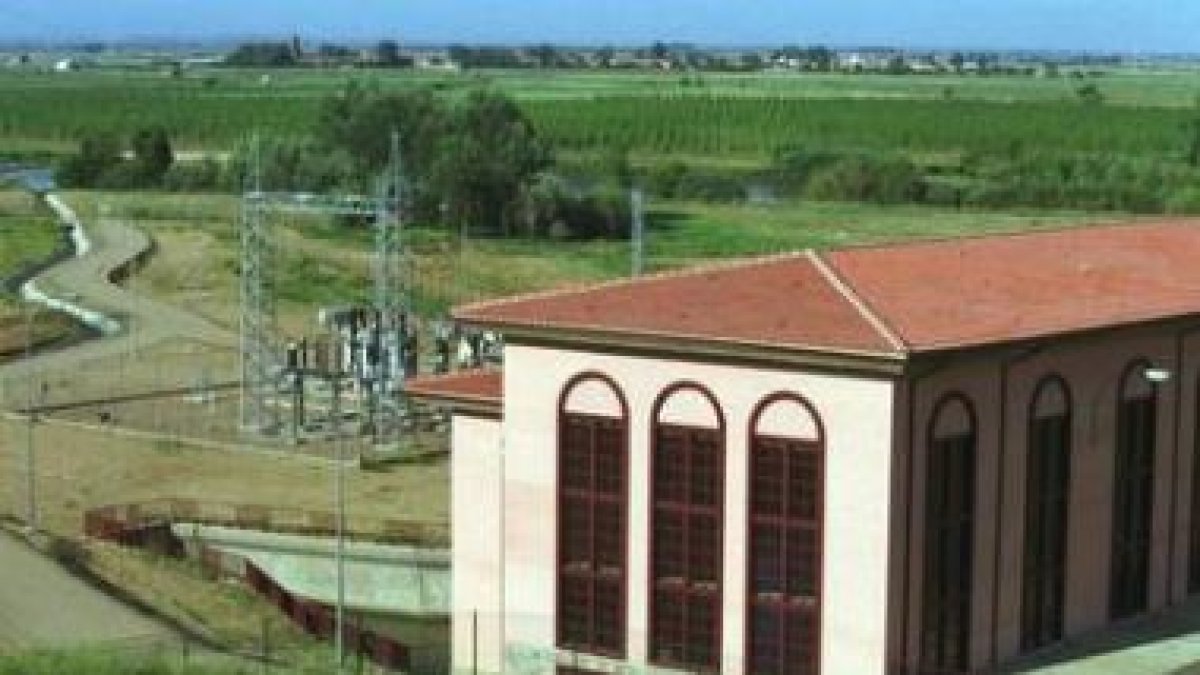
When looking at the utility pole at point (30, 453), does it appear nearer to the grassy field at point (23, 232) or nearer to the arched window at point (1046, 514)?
the arched window at point (1046, 514)

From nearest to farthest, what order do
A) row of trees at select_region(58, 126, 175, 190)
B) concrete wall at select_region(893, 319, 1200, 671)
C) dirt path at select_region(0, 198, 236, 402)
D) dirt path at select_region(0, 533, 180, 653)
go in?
concrete wall at select_region(893, 319, 1200, 671)
dirt path at select_region(0, 533, 180, 653)
dirt path at select_region(0, 198, 236, 402)
row of trees at select_region(58, 126, 175, 190)

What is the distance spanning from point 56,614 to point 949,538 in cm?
1377

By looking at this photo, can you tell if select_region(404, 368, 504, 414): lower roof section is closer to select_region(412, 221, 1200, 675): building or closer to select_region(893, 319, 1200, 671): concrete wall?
select_region(412, 221, 1200, 675): building

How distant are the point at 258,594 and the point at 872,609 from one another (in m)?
13.6

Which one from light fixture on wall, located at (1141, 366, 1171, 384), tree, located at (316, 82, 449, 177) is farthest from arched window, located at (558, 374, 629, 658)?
tree, located at (316, 82, 449, 177)

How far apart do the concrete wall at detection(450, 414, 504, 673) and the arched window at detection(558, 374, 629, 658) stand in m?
1.32

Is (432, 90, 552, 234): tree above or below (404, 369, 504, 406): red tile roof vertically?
below

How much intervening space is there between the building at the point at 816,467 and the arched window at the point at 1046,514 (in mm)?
44

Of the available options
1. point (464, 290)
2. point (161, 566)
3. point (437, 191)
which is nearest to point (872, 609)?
point (161, 566)

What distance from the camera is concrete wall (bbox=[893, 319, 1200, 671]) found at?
28906 millimetres

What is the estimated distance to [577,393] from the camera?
1202 inches

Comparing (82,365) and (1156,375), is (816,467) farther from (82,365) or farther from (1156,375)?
(82,365)

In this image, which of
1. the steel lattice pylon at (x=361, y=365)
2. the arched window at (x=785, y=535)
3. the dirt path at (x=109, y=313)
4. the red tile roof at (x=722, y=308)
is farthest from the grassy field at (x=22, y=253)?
the arched window at (x=785, y=535)

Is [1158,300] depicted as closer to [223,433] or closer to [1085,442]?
[1085,442]
